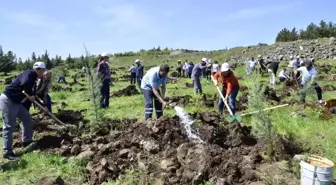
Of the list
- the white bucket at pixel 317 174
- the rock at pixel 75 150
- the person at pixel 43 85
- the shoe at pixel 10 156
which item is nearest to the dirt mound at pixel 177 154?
the rock at pixel 75 150

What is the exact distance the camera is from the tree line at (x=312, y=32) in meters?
51.0

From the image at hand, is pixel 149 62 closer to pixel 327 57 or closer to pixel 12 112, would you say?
pixel 327 57

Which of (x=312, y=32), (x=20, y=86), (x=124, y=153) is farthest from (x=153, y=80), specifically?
(x=312, y=32)

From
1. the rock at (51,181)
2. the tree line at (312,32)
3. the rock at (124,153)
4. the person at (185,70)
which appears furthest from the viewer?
the tree line at (312,32)

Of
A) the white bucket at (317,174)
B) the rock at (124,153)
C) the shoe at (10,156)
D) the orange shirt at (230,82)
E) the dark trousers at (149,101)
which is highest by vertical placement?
the orange shirt at (230,82)

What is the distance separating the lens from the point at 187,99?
13688 millimetres

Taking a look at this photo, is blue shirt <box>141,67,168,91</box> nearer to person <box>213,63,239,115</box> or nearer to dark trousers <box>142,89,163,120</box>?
dark trousers <box>142,89,163,120</box>

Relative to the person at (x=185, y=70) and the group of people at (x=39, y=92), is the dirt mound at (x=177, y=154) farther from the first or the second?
the person at (x=185, y=70)

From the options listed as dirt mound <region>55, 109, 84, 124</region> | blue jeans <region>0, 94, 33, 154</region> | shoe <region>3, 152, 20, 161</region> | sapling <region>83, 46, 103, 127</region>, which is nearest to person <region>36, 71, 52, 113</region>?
dirt mound <region>55, 109, 84, 124</region>

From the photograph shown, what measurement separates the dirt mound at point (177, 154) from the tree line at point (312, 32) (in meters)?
47.7

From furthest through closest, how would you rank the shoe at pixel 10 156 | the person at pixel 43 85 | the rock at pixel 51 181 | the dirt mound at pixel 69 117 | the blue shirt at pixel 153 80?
the dirt mound at pixel 69 117 < the person at pixel 43 85 < the blue shirt at pixel 153 80 < the shoe at pixel 10 156 < the rock at pixel 51 181

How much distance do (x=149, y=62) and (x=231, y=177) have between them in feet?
153

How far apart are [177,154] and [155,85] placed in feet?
7.85

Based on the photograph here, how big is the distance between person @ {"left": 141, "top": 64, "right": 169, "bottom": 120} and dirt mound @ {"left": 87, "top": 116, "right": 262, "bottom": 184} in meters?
1.00
